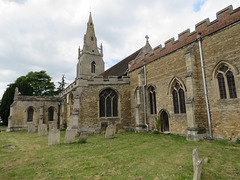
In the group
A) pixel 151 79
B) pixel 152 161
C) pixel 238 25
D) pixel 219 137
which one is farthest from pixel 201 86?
pixel 152 161

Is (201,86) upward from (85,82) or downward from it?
downward

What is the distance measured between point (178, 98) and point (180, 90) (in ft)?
2.03

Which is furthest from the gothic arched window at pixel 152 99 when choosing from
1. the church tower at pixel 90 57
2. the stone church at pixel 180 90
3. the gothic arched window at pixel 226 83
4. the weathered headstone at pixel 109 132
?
the church tower at pixel 90 57

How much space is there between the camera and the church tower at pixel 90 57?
32.3 meters

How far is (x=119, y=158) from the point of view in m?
5.68

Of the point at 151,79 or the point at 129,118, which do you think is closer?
the point at 151,79

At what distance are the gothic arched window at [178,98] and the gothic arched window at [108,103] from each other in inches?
252

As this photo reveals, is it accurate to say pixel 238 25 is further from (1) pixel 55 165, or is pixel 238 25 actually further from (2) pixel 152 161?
(1) pixel 55 165

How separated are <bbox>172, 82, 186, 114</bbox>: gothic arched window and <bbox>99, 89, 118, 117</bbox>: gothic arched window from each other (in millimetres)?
6400

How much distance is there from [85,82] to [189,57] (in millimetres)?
9643

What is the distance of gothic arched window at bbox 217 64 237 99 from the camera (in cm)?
800

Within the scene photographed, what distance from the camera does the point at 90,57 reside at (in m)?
33.3

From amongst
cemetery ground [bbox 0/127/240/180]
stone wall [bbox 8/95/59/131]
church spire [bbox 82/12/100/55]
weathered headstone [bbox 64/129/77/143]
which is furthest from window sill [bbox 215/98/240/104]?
church spire [bbox 82/12/100/55]

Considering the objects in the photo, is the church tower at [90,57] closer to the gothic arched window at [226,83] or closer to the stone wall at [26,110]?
the stone wall at [26,110]
